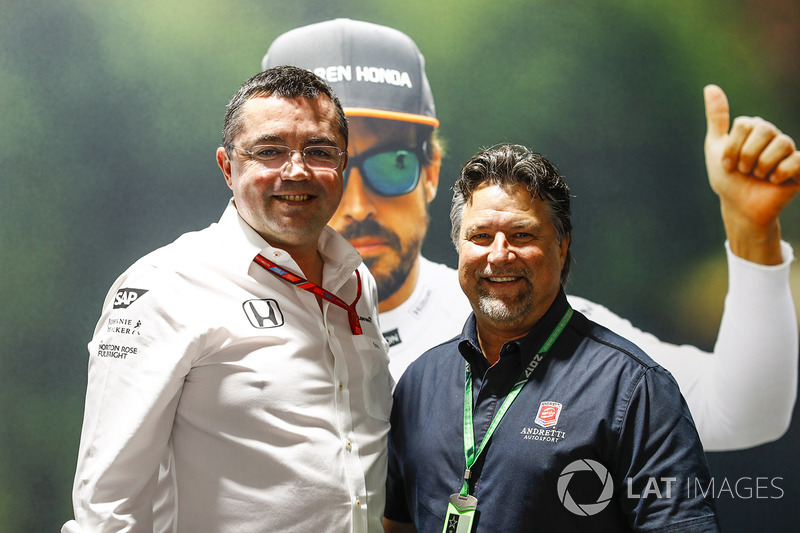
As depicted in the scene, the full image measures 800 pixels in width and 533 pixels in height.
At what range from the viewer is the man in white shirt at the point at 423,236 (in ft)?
9.48

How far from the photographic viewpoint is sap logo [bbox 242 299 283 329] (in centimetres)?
169

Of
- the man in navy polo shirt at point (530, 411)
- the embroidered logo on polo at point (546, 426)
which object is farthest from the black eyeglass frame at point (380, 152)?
the embroidered logo on polo at point (546, 426)

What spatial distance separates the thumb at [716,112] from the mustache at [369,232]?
1.64 metres

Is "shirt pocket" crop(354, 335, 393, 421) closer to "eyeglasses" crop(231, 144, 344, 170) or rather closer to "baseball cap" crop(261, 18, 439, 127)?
"eyeglasses" crop(231, 144, 344, 170)

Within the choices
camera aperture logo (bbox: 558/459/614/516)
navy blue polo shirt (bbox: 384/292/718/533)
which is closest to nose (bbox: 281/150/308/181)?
navy blue polo shirt (bbox: 384/292/718/533)

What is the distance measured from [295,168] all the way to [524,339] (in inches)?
32.2

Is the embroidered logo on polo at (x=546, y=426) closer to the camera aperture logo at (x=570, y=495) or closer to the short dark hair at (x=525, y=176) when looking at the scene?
the camera aperture logo at (x=570, y=495)

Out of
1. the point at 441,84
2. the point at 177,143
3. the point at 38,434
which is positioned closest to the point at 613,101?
the point at 441,84

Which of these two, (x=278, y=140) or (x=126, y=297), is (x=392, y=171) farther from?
(x=126, y=297)

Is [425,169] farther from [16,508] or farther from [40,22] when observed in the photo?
[16,508]

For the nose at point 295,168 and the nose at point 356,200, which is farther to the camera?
the nose at point 356,200

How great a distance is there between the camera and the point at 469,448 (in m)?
1.72

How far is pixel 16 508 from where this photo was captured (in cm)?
274

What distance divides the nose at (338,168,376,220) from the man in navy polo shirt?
3.22 ft
